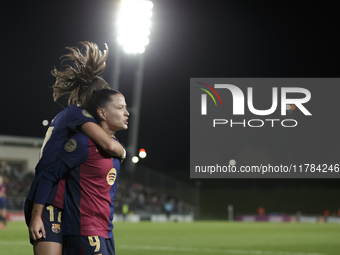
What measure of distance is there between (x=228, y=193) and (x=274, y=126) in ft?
26.9

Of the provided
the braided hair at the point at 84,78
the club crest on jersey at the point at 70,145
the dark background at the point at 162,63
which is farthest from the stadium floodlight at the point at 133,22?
the club crest on jersey at the point at 70,145

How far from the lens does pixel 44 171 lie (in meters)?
3.88

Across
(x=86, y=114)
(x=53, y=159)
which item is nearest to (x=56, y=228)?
(x=53, y=159)

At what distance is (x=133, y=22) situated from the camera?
117 ft

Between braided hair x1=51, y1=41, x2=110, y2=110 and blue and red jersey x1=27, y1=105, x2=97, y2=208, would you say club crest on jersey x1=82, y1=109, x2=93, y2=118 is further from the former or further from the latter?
braided hair x1=51, y1=41, x2=110, y2=110

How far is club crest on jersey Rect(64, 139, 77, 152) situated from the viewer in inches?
151

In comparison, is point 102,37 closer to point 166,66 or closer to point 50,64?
point 50,64

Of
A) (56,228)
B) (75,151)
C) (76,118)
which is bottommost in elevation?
(56,228)

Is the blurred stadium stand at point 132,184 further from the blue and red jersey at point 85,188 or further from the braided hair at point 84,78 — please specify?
the blue and red jersey at point 85,188

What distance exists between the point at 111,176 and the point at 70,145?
1.18 ft

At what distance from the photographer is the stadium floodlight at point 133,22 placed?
35.5 metres

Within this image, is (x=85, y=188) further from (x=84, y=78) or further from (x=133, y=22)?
(x=133, y=22)

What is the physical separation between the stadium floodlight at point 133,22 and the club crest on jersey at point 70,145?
32.4 meters

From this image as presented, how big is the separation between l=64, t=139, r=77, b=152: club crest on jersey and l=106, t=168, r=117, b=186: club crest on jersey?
1.01ft
